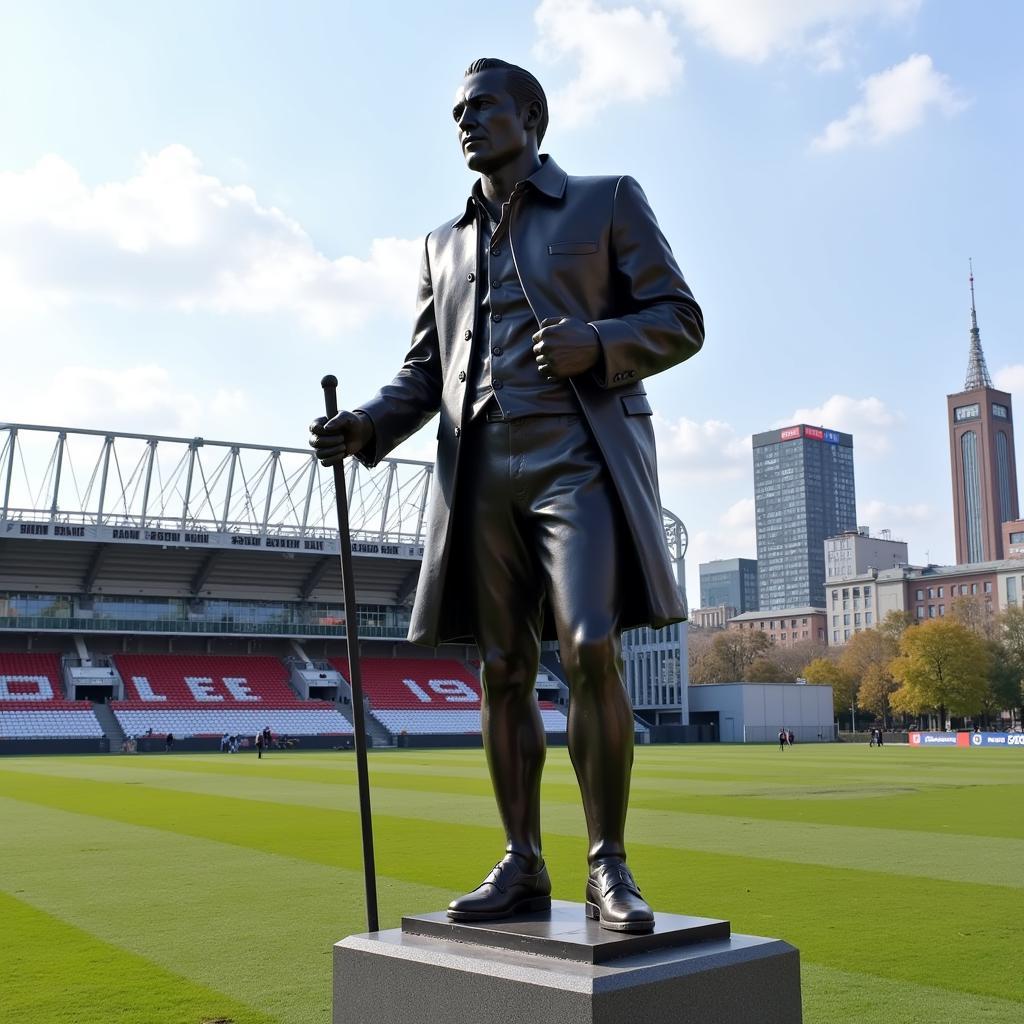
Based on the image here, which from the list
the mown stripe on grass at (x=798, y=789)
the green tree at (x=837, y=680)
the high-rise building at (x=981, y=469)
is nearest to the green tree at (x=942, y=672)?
the green tree at (x=837, y=680)

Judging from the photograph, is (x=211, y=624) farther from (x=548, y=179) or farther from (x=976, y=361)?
(x=976, y=361)

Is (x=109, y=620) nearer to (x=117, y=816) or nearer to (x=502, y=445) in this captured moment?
(x=117, y=816)

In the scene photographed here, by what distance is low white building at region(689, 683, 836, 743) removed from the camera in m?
62.0

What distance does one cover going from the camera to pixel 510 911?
388 cm

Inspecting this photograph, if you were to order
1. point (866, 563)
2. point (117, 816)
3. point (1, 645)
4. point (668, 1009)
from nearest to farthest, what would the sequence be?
point (668, 1009), point (117, 816), point (1, 645), point (866, 563)

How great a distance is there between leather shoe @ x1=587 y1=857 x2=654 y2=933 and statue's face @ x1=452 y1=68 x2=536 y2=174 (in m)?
2.46

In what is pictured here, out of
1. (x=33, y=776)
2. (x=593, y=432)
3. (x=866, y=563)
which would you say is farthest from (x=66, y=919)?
(x=866, y=563)

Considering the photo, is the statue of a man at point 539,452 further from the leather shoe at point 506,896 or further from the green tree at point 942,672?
the green tree at point 942,672

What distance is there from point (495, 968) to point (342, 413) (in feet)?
6.43

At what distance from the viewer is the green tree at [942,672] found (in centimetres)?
6856

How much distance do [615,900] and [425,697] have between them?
5282 cm

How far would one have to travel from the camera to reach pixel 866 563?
480ft

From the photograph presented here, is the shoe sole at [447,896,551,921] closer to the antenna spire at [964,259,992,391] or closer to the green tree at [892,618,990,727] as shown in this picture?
the green tree at [892,618,990,727]

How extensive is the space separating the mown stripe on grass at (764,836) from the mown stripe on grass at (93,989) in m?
5.88
